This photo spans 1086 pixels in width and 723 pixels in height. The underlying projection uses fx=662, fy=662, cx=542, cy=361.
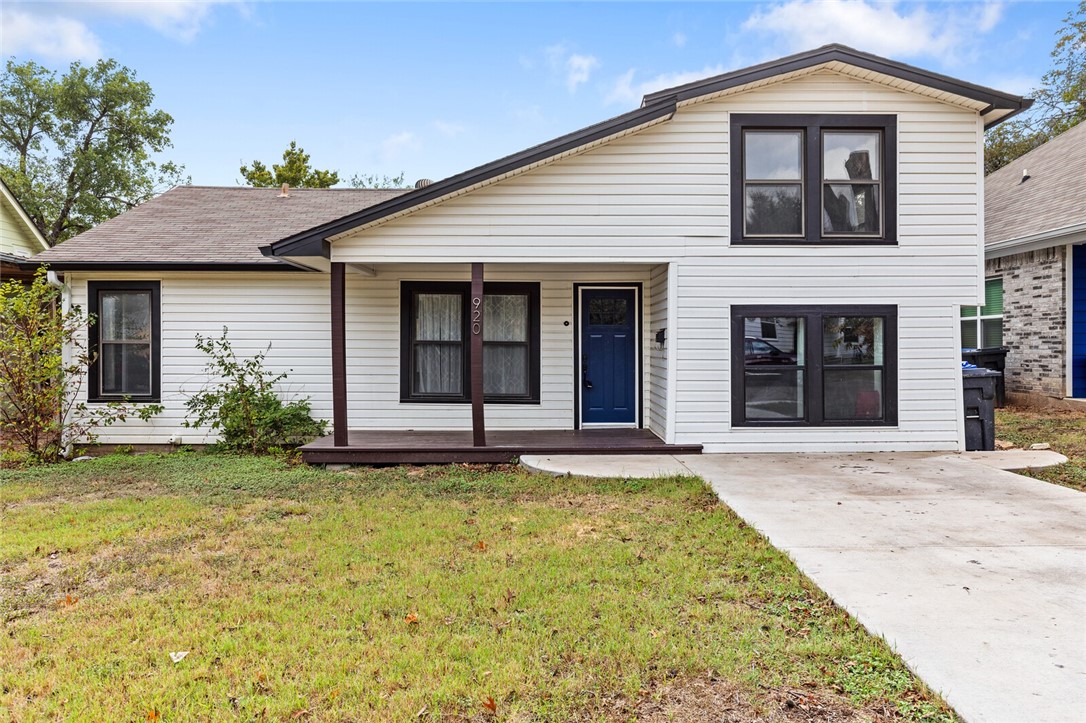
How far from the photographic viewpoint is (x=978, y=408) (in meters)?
8.39

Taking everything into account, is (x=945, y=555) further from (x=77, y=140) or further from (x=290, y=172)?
(x=77, y=140)

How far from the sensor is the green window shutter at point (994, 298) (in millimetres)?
13148

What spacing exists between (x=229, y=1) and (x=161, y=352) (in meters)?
9.35

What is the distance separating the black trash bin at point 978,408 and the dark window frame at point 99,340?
10873 mm

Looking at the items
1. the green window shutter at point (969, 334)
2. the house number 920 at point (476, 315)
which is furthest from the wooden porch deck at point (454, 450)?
the green window shutter at point (969, 334)

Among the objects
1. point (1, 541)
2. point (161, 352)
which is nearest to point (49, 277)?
point (161, 352)

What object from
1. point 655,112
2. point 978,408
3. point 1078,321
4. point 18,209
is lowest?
point 978,408

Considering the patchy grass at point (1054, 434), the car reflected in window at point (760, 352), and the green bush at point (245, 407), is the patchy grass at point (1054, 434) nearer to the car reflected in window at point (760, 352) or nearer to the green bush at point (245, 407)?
the car reflected in window at point (760, 352)

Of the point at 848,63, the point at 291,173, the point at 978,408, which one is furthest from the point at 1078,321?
the point at 291,173

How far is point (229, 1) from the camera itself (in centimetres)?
1451

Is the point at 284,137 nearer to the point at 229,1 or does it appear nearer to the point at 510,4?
the point at 229,1

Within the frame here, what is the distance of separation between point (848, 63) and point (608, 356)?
481 cm

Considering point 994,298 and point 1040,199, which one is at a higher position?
point 1040,199

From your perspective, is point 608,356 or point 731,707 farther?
point 608,356
